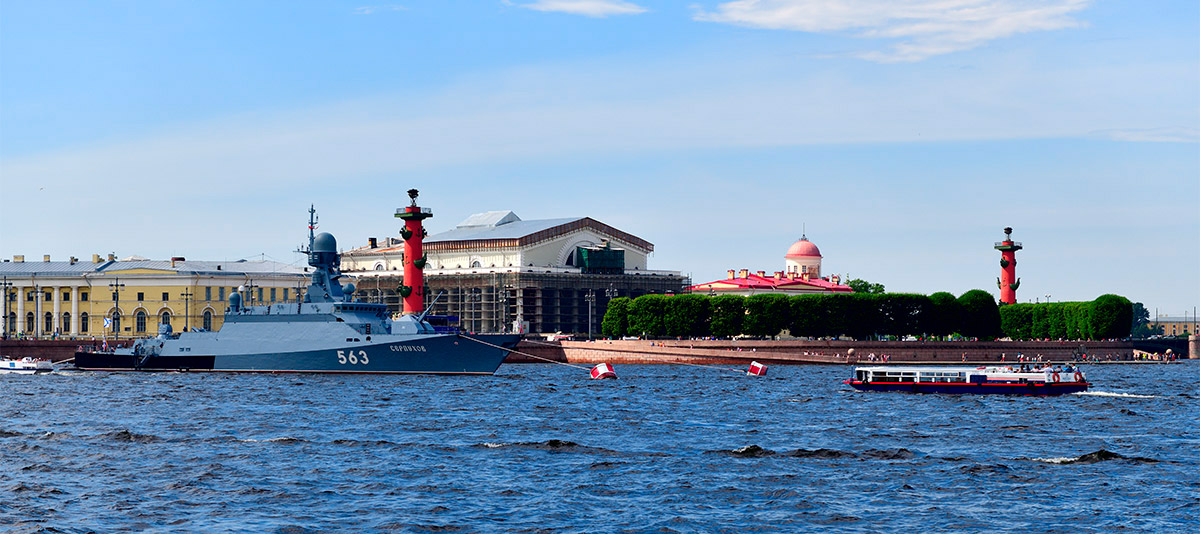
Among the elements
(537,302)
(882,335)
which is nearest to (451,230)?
(537,302)

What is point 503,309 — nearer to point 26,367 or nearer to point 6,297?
point 6,297

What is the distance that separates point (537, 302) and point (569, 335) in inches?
357

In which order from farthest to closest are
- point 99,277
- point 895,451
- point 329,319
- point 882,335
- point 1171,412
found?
point 99,277
point 882,335
point 329,319
point 1171,412
point 895,451

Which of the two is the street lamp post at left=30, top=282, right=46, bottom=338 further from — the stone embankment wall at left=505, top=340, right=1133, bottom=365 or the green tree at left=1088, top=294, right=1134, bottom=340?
the green tree at left=1088, top=294, right=1134, bottom=340

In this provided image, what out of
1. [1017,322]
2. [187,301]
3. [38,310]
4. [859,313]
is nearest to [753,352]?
[859,313]

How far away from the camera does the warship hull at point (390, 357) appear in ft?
257

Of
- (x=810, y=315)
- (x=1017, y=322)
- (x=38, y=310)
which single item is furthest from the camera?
(x=38, y=310)

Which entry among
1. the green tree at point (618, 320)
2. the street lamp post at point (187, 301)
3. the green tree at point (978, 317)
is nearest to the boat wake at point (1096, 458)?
the green tree at point (618, 320)

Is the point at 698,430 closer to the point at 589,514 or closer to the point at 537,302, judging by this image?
the point at 589,514

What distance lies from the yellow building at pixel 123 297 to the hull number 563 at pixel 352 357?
195ft

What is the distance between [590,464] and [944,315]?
312ft

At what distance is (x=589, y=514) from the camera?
28312 millimetres

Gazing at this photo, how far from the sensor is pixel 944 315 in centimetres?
12594

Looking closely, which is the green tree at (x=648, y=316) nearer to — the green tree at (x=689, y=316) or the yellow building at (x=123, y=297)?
the green tree at (x=689, y=316)
